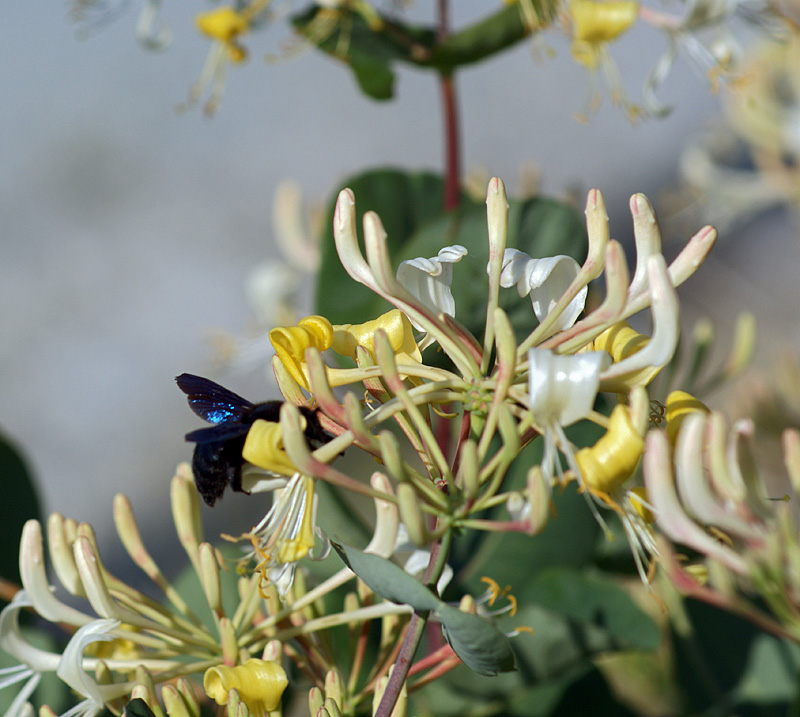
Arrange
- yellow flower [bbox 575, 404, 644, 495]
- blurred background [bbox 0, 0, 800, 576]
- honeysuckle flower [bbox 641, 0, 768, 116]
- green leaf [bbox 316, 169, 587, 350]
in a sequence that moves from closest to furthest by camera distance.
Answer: yellow flower [bbox 575, 404, 644, 495]
green leaf [bbox 316, 169, 587, 350]
honeysuckle flower [bbox 641, 0, 768, 116]
blurred background [bbox 0, 0, 800, 576]

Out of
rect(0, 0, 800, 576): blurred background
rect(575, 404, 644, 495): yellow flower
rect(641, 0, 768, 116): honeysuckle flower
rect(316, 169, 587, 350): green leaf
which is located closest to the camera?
rect(575, 404, 644, 495): yellow flower

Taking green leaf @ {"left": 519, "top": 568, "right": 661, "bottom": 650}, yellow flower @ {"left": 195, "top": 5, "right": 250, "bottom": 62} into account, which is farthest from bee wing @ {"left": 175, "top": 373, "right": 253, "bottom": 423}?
yellow flower @ {"left": 195, "top": 5, "right": 250, "bottom": 62}

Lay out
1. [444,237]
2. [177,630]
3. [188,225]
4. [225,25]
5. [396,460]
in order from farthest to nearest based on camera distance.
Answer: [188,225]
[225,25]
[444,237]
[177,630]
[396,460]

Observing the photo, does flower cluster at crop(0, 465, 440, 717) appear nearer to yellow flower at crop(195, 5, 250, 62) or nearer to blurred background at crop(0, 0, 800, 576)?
yellow flower at crop(195, 5, 250, 62)

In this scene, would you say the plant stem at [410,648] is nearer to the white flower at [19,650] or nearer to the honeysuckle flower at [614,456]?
the honeysuckle flower at [614,456]

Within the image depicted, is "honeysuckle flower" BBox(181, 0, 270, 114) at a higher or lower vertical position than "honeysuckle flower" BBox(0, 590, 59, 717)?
higher

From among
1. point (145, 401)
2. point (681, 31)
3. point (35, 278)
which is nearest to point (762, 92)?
point (681, 31)

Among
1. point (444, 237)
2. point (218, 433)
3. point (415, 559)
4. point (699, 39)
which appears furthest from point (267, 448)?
point (699, 39)

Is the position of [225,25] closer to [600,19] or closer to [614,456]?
[600,19]
